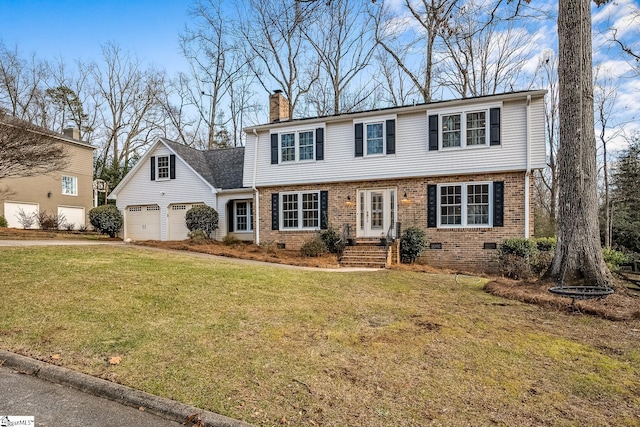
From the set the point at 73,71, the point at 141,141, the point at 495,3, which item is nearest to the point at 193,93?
the point at 141,141

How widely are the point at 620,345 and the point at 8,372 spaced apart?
6.95 meters

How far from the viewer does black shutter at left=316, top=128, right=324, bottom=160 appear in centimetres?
1552

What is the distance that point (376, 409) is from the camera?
3.14 meters

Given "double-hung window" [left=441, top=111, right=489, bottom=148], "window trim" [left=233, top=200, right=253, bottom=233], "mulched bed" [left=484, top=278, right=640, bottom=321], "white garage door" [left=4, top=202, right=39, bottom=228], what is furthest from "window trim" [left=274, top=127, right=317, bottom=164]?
"white garage door" [left=4, top=202, right=39, bottom=228]

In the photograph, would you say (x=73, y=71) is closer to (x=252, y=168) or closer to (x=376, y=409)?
(x=252, y=168)

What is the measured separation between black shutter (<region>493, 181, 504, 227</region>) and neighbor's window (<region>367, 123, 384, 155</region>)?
423 centimetres

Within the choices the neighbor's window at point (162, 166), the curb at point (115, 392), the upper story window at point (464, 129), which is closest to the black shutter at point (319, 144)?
the upper story window at point (464, 129)

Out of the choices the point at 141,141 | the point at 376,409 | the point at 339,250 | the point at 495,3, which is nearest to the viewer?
the point at 376,409

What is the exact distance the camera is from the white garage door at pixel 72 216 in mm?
24914

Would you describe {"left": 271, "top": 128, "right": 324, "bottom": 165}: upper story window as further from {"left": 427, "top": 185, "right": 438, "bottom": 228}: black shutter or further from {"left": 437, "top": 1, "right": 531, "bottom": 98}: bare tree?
{"left": 437, "top": 1, "right": 531, "bottom": 98}: bare tree

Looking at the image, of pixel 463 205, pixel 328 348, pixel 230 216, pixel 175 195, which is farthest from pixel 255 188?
pixel 328 348

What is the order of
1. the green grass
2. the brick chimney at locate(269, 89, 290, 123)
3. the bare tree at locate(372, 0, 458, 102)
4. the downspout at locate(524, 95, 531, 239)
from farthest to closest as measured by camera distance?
the bare tree at locate(372, 0, 458, 102) < the brick chimney at locate(269, 89, 290, 123) < the downspout at locate(524, 95, 531, 239) < the green grass

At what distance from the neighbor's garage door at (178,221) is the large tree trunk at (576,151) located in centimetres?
1527

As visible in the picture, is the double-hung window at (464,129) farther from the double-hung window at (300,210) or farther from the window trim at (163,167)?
the window trim at (163,167)
